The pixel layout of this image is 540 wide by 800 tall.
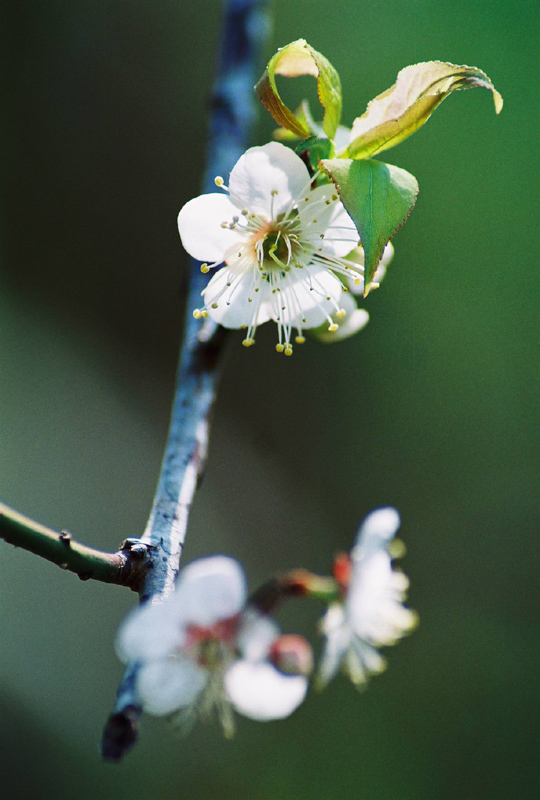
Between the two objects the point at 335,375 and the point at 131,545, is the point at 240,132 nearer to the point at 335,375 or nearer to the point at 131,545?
the point at 131,545

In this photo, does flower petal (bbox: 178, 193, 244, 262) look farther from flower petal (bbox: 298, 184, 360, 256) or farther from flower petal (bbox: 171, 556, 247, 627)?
flower petal (bbox: 171, 556, 247, 627)

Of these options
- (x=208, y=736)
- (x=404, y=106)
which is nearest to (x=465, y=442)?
(x=208, y=736)

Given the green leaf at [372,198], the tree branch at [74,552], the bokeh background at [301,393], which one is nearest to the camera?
the tree branch at [74,552]

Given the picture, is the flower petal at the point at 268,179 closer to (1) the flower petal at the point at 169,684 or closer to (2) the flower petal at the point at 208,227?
(2) the flower petal at the point at 208,227

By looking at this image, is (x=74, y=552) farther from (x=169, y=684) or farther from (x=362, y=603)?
(x=362, y=603)

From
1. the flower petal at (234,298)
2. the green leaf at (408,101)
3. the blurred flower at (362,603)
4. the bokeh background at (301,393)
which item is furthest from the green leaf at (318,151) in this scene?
the bokeh background at (301,393)

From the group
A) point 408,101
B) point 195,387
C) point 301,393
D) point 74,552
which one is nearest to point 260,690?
point 74,552
